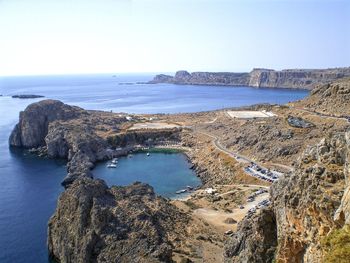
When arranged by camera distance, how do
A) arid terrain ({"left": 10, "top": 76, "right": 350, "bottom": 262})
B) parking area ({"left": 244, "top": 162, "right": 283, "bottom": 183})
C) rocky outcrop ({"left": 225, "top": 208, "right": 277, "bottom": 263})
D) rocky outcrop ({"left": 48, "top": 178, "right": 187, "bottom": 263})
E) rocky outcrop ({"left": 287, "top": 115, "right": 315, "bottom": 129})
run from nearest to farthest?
arid terrain ({"left": 10, "top": 76, "right": 350, "bottom": 262})
rocky outcrop ({"left": 225, "top": 208, "right": 277, "bottom": 263})
rocky outcrop ({"left": 48, "top": 178, "right": 187, "bottom": 263})
parking area ({"left": 244, "top": 162, "right": 283, "bottom": 183})
rocky outcrop ({"left": 287, "top": 115, "right": 315, "bottom": 129})

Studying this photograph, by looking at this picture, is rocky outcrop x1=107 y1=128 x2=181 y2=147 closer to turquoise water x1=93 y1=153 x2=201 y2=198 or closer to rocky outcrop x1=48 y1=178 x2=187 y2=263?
turquoise water x1=93 y1=153 x2=201 y2=198

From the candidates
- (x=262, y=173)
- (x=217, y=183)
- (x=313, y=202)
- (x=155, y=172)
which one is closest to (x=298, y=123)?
(x=262, y=173)

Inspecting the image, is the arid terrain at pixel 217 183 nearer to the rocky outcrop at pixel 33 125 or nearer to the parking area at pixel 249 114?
the rocky outcrop at pixel 33 125

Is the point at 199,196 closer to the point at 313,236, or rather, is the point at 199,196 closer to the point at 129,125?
the point at 313,236

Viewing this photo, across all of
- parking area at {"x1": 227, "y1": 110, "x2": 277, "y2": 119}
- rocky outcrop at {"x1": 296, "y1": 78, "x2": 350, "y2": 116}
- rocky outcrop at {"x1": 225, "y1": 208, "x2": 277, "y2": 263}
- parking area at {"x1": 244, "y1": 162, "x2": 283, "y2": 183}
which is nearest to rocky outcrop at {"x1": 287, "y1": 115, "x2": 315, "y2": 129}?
rocky outcrop at {"x1": 296, "y1": 78, "x2": 350, "y2": 116}

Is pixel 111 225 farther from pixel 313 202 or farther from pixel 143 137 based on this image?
pixel 143 137
